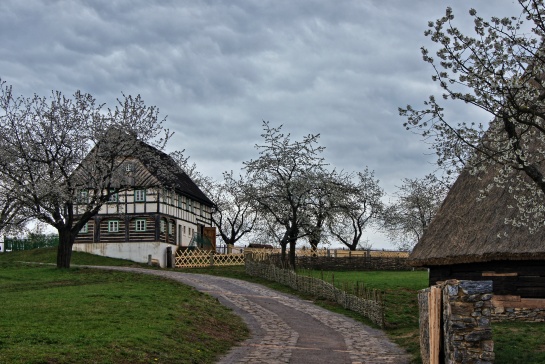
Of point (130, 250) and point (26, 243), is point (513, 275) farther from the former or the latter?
point (26, 243)

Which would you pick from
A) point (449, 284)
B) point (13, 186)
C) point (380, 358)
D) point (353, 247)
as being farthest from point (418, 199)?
point (449, 284)

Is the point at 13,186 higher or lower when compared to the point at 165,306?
higher

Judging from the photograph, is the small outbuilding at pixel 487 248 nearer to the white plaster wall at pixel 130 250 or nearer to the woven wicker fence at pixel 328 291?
the woven wicker fence at pixel 328 291

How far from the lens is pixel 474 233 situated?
22969 millimetres

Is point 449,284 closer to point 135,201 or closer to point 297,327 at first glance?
point 297,327

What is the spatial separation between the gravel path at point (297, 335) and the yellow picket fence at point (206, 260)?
17055 mm

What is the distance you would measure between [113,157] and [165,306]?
18.3m

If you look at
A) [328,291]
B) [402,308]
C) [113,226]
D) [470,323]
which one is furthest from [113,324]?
[113,226]

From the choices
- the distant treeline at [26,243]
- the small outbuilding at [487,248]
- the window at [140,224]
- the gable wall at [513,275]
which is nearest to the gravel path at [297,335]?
the small outbuilding at [487,248]

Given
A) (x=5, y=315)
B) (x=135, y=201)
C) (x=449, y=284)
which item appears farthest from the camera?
(x=135, y=201)

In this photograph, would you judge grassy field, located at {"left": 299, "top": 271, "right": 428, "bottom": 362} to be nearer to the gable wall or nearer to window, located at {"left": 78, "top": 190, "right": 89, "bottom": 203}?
the gable wall

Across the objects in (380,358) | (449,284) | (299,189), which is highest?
(299,189)

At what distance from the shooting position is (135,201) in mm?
53156

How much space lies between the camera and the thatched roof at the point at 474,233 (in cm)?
2123
